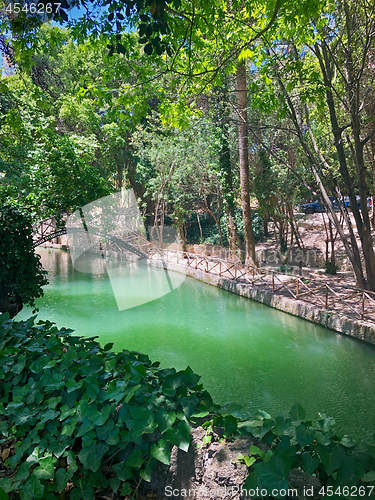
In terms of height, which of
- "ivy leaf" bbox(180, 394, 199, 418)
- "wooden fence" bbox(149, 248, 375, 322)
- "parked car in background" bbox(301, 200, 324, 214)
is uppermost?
"parked car in background" bbox(301, 200, 324, 214)

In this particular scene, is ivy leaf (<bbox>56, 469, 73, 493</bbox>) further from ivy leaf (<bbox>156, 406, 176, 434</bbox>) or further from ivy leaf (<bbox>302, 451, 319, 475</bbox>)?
ivy leaf (<bbox>302, 451, 319, 475</bbox>)

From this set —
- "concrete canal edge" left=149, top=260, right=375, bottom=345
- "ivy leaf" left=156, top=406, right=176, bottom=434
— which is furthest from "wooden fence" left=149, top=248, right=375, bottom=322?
"ivy leaf" left=156, top=406, right=176, bottom=434

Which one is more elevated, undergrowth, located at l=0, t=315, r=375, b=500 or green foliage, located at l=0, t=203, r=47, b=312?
green foliage, located at l=0, t=203, r=47, b=312

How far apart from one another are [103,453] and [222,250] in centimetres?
1794

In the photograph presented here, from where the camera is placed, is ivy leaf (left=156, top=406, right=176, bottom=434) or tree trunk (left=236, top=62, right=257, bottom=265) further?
tree trunk (left=236, top=62, right=257, bottom=265)

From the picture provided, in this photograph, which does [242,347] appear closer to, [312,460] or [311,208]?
[312,460]

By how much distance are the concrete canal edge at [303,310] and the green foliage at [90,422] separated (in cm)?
659

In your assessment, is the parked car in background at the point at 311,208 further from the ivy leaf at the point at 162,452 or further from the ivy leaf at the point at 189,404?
the ivy leaf at the point at 162,452

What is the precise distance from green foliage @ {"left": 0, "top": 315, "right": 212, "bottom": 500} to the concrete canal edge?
6.59 metres

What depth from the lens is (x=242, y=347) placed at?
787cm

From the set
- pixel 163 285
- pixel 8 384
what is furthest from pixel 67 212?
pixel 8 384

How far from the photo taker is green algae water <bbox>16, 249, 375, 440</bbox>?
549cm

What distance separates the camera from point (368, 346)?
303 inches

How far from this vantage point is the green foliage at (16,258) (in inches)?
227
